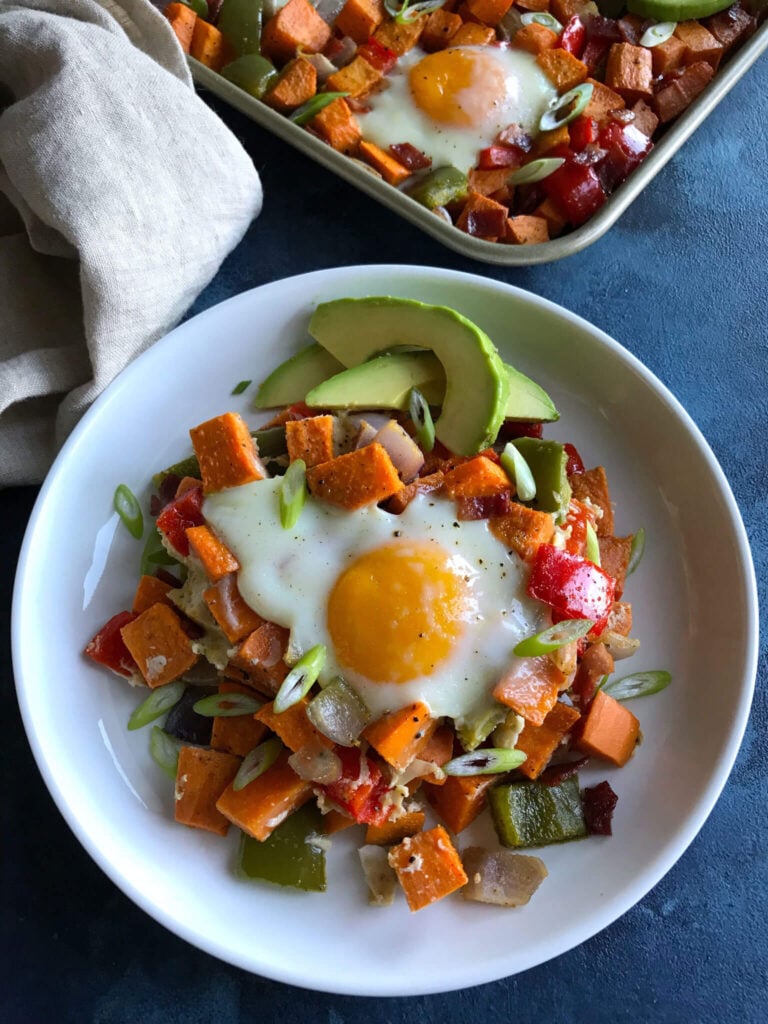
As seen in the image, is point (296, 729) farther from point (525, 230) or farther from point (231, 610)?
point (525, 230)

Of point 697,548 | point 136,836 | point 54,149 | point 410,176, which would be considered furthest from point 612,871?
point 54,149

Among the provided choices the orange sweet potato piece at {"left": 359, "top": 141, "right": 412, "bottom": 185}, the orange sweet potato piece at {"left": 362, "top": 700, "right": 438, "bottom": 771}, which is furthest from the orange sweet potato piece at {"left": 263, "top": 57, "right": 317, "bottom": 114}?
the orange sweet potato piece at {"left": 362, "top": 700, "right": 438, "bottom": 771}

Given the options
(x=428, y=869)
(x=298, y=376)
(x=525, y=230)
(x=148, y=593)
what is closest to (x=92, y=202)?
(x=298, y=376)

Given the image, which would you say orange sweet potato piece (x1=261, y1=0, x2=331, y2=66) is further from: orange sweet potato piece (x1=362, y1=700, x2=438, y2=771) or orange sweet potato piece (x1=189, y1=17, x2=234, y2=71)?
orange sweet potato piece (x1=362, y1=700, x2=438, y2=771)

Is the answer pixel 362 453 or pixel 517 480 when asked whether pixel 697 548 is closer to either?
pixel 517 480

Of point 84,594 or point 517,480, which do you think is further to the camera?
point 84,594

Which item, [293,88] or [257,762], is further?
[293,88]

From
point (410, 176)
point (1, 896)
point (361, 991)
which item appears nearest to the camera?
point (361, 991)
